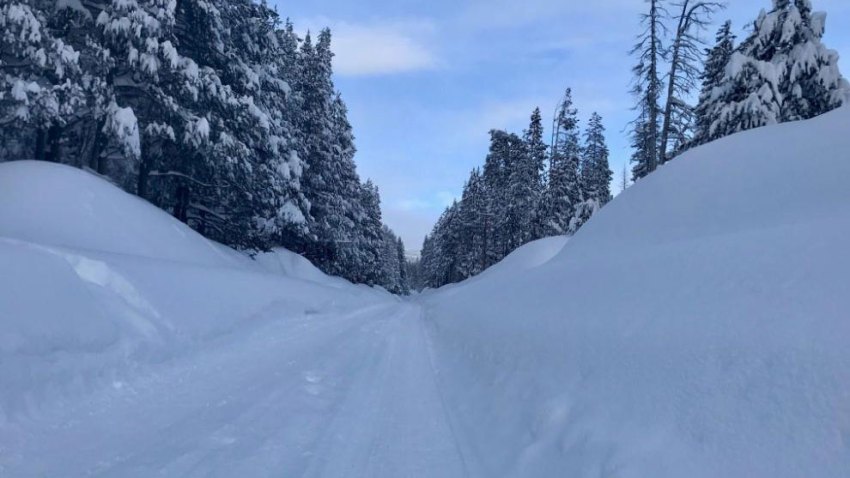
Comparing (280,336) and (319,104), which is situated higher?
A: (319,104)

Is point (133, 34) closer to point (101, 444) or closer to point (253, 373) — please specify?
point (253, 373)

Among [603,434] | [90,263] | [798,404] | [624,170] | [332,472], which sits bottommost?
[332,472]

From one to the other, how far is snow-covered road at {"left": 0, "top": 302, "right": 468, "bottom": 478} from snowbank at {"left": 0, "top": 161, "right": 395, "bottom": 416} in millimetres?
398

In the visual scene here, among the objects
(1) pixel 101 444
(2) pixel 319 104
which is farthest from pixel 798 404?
(2) pixel 319 104

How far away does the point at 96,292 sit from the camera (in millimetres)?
7098

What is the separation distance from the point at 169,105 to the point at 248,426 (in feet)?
45.0

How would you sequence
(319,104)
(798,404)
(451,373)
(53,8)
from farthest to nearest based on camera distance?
(319,104)
(53,8)
(451,373)
(798,404)

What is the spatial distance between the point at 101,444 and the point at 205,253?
475 inches

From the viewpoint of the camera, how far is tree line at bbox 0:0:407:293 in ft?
39.7

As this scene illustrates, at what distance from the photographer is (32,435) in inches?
153

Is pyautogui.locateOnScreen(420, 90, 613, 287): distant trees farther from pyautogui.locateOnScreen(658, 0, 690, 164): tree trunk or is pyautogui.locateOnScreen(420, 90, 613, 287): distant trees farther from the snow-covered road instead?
the snow-covered road

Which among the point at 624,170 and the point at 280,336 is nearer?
the point at 280,336

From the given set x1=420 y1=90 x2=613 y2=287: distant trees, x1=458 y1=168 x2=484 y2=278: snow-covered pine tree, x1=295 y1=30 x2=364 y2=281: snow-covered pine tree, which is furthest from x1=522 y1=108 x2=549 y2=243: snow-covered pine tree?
x1=295 y1=30 x2=364 y2=281: snow-covered pine tree

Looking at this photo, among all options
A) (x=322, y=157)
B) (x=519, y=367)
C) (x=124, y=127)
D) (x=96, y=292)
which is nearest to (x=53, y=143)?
(x=124, y=127)
